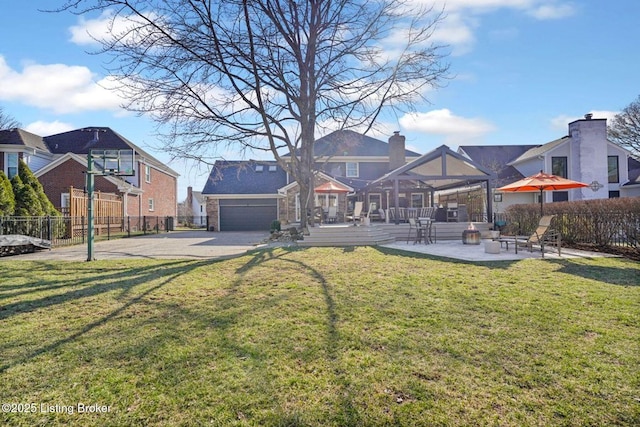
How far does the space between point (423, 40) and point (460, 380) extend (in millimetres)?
14474

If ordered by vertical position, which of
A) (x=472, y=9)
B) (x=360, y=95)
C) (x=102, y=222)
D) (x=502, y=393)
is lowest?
(x=502, y=393)

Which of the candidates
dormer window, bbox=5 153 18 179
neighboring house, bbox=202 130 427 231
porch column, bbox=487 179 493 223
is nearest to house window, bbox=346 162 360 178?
neighboring house, bbox=202 130 427 231

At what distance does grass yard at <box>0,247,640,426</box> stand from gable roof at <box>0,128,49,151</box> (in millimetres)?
23709

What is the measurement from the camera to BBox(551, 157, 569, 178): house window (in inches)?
958

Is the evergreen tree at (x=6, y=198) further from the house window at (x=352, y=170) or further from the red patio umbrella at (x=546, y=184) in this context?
the house window at (x=352, y=170)

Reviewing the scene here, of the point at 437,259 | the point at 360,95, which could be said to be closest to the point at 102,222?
the point at 360,95

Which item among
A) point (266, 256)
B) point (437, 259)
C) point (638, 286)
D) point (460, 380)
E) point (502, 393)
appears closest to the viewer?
point (502, 393)

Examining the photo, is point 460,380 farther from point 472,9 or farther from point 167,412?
point 472,9

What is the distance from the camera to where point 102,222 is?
19594 mm

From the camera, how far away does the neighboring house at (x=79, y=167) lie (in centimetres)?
2388

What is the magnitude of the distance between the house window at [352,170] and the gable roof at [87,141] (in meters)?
15.0

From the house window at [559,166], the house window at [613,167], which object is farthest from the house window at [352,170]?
the house window at [613,167]

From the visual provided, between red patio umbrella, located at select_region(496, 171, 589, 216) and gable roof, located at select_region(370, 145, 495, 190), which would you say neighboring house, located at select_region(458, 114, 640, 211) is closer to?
gable roof, located at select_region(370, 145, 495, 190)

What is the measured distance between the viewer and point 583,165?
23.4m
